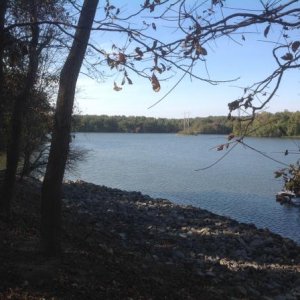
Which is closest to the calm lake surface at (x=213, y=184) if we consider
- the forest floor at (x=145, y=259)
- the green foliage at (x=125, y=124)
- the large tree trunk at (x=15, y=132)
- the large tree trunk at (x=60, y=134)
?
the forest floor at (x=145, y=259)

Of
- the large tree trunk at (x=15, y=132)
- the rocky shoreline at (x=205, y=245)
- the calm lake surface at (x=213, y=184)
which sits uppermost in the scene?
→ the large tree trunk at (x=15, y=132)

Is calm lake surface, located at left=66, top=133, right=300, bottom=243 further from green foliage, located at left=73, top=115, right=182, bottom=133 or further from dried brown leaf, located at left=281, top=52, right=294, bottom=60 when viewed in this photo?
green foliage, located at left=73, top=115, right=182, bottom=133

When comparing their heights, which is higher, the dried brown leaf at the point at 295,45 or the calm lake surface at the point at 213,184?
the dried brown leaf at the point at 295,45

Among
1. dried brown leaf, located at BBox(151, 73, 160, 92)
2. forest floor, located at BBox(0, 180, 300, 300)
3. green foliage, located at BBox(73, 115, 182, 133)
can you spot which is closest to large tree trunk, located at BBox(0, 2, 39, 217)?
forest floor, located at BBox(0, 180, 300, 300)

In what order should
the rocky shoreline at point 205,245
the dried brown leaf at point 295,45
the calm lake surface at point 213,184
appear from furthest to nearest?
the calm lake surface at point 213,184, the rocky shoreline at point 205,245, the dried brown leaf at point 295,45

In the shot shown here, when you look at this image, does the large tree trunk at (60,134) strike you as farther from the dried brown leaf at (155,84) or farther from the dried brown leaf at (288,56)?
the dried brown leaf at (288,56)

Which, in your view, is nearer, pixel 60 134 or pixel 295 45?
pixel 295 45

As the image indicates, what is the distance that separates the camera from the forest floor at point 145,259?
6316mm

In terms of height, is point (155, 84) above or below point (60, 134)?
above

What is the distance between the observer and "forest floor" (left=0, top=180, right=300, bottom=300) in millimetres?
6316

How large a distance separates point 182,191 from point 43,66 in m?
16.2

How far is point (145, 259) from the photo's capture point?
395 inches

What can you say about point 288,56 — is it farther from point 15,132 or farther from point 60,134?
point 15,132

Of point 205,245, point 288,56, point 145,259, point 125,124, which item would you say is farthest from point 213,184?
point 125,124
